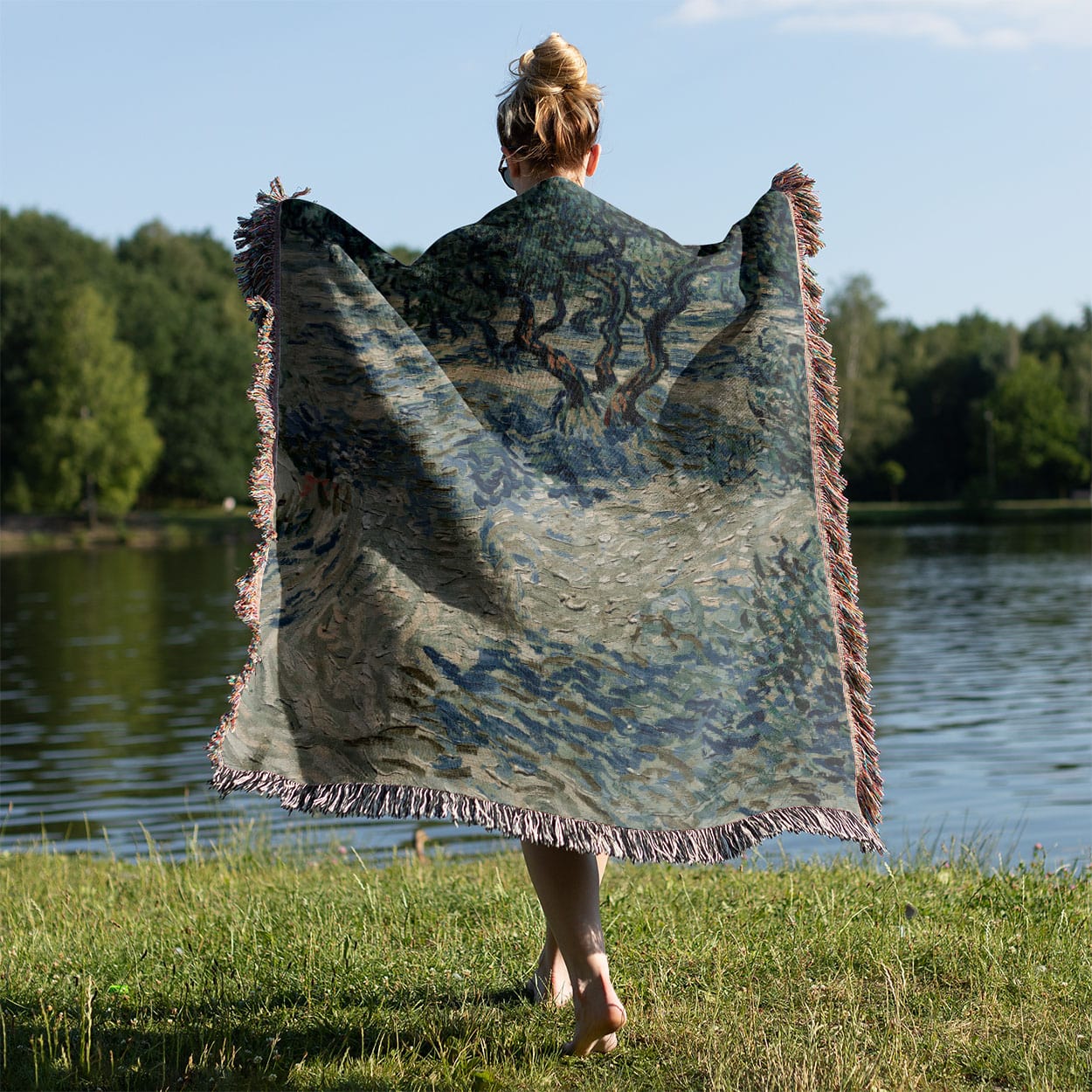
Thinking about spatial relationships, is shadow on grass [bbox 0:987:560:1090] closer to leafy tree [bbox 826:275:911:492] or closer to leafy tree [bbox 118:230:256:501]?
leafy tree [bbox 118:230:256:501]

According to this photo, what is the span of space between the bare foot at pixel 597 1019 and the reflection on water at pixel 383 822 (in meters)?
3.86

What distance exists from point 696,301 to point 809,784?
3.88ft

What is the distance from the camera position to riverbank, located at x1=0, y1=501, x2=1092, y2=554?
50.1m

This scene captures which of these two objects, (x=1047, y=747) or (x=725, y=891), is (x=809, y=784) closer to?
(x=725, y=891)

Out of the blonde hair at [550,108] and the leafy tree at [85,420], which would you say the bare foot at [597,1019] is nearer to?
the blonde hair at [550,108]

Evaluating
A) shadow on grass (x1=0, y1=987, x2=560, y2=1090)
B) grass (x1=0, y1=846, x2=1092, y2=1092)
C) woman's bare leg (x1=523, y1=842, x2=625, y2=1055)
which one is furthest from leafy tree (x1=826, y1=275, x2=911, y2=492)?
woman's bare leg (x1=523, y1=842, x2=625, y2=1055)

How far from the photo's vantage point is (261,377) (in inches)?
132

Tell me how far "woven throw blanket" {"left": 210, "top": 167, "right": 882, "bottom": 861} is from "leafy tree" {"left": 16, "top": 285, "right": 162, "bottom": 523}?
4951cm

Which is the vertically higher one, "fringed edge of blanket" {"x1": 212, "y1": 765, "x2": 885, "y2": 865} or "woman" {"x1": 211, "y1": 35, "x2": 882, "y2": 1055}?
"woman" {"x1": 211, "y1": 35, "x2": 882, "y2": 1055}

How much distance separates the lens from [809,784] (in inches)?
124

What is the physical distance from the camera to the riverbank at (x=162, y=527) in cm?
5009

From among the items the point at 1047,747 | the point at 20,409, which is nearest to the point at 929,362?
the point at 20,409

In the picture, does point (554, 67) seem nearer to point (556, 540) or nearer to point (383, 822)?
point (556, 540)

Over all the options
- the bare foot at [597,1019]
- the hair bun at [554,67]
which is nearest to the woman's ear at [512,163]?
the hair bun at [554,67]
